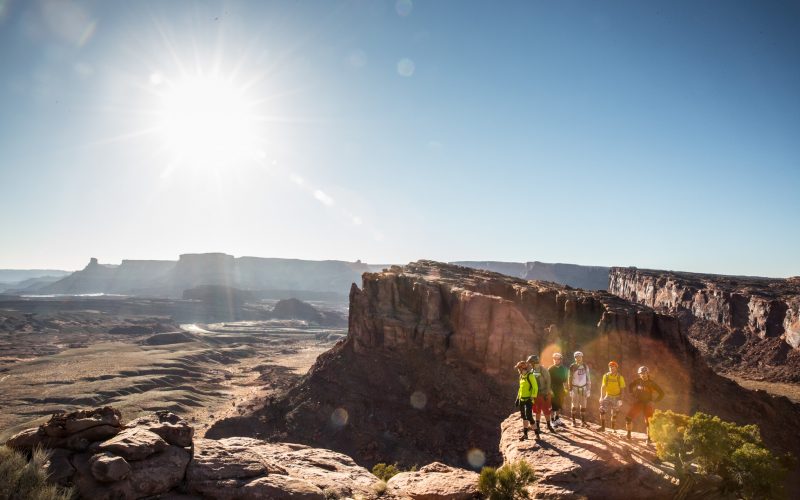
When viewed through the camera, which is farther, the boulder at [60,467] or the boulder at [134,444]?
the boulder at [134,444]

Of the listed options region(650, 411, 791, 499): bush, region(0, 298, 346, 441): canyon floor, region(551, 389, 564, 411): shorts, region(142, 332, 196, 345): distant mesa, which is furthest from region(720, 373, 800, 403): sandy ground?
region(142, 332, 196, 345): distant mesa

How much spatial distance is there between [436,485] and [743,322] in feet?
295

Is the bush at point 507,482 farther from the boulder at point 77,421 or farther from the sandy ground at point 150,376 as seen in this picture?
the sandy ground at point 150,376

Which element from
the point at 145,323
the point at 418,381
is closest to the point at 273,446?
the point at 418,381

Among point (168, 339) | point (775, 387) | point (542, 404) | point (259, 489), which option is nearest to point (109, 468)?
point (259, 489)

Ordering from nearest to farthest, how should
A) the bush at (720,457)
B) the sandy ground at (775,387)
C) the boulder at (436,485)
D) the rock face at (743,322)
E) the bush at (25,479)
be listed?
the bush at (25,479), the boulder at (436,485), the bush at (720,457), the sandy ground at (775,387), the rock face at (743,322)

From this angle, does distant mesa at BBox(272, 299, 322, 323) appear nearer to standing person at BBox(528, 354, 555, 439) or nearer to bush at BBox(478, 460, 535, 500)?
standing person at BBox(528, 354, 555, 439)

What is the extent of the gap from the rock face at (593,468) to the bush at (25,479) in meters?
12.5

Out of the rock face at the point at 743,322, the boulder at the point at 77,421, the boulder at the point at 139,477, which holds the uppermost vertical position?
the boulder at the point at 77,421

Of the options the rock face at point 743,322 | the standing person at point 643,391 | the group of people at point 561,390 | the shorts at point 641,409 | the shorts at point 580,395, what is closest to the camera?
the group of people at point 561,390

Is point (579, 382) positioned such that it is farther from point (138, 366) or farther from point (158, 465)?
point (138, 366)

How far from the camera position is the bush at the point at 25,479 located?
9.75 meters

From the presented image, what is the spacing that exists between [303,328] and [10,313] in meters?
95.5

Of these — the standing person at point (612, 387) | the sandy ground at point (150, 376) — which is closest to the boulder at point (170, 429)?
the standing person at point (612, 387)
